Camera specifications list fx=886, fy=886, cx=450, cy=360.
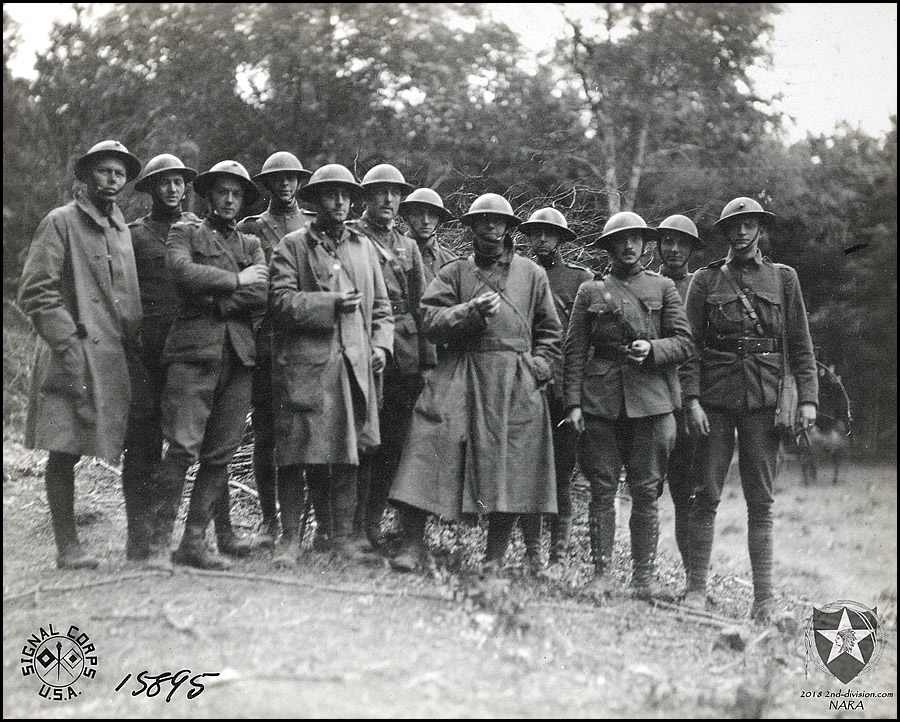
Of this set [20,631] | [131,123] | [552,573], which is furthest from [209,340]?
[131,123]

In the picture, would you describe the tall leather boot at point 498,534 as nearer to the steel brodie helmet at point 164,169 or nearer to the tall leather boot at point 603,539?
the tall leather boot at point 603,539

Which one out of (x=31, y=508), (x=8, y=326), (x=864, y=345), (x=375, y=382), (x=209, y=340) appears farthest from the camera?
(x=864, y=345)

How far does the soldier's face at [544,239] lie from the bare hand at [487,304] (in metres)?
1.25

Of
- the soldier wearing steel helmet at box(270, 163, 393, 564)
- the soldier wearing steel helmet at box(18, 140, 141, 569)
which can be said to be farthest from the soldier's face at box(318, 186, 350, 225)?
the soldier wearing steel helmet at box(18, 140, 141, 569)

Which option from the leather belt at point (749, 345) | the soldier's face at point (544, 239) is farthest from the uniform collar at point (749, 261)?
the soldier's face at point (544, 239)

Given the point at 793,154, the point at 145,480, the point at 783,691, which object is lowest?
the point at 783,691

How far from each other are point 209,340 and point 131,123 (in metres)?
3.49

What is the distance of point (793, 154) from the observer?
11594 mm

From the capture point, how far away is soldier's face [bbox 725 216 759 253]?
19.5 ft

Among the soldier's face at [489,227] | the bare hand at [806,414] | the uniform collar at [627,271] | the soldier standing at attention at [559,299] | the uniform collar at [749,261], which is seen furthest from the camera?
the soldier standing at attention at [559,299]

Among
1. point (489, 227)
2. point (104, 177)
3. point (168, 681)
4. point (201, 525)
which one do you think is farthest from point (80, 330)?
point (489, 227)

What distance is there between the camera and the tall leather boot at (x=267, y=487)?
19.6 ft

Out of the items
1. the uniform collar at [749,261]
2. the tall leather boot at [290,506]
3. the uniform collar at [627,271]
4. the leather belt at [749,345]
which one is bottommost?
the tall leather boot at [290,506]

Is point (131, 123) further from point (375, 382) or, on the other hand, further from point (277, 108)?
point (375, 382)
